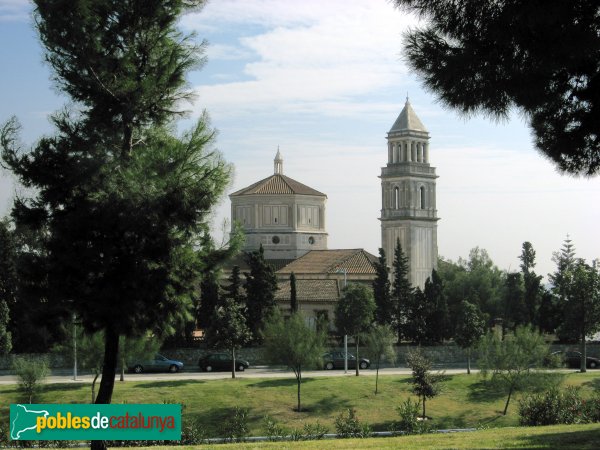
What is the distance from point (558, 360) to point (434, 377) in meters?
9.19

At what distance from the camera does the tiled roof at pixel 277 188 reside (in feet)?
308

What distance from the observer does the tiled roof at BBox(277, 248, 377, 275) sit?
81.0 m

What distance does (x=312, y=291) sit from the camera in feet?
243

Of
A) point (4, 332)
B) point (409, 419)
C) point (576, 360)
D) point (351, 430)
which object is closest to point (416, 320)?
point (576, 360)

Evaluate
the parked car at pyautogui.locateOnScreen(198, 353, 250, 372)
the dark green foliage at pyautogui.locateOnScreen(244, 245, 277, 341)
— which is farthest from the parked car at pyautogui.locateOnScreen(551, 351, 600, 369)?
the parked car at pyautogui.locateOnScreen(198, 353, 250, 372)

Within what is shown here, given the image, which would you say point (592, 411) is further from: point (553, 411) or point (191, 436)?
point (191, 436)

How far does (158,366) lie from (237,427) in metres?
20.1

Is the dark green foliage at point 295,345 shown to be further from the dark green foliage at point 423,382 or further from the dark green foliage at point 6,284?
the dark green foliage at point 6,284

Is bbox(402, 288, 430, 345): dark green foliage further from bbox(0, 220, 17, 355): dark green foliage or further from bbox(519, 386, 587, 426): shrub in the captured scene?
bbox(519, 386, 587, 426): shrub

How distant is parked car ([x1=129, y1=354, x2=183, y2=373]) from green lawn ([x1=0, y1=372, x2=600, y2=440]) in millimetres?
8063

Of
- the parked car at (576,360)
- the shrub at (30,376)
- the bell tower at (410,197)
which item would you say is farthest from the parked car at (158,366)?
the bell tower at (410,197)

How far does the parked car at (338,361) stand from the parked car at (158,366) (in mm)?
8793

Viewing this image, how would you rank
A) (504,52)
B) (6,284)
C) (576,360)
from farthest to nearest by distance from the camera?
1. (576,360)
2. (6,284)
3. (504,52)

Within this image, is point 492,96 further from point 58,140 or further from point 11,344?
point 11,344
